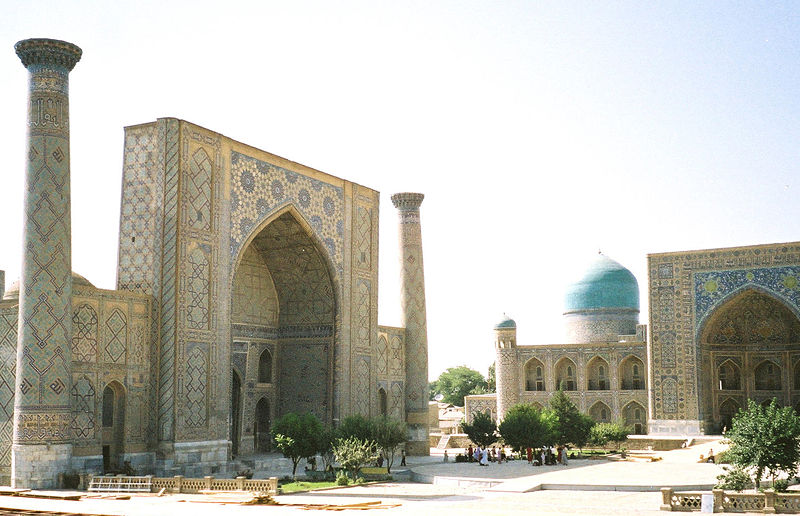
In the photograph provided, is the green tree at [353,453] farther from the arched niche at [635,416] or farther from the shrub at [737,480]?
the arched niche at [635,416]

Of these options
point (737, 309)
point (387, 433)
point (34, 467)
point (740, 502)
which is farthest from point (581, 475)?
point (737, 309)

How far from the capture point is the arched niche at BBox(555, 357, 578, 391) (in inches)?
1224

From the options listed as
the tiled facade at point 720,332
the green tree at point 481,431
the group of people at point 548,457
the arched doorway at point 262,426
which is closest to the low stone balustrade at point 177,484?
the arched doorway at point 262,426

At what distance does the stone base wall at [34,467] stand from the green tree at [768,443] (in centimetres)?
955

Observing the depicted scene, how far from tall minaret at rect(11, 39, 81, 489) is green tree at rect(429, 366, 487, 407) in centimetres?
3966

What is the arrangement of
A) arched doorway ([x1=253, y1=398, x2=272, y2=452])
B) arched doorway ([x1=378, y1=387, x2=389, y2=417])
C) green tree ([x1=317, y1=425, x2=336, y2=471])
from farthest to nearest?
arched doorway ([x1=378, y1=387, x2=389, y2=417]) → arched doorway ([x1=253, y1=398, x2=272, y2=452]) → green tree ([x1=317, y1=425, x2=336, y2=471])

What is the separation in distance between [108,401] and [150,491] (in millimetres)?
2184

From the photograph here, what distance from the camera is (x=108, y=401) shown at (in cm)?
1488

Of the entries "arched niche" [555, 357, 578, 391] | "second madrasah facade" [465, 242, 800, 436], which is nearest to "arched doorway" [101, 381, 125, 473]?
"second madrasah facade" [465, 242, 800, 436]

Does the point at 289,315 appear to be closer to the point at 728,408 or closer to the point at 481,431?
the point at 481,431

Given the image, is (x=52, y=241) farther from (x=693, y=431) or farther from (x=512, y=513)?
(x=693, y=431)

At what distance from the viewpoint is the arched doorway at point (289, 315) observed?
19.7m

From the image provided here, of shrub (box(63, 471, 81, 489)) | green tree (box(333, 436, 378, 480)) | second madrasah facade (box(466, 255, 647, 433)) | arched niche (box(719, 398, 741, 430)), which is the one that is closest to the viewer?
shrub (box(63, 471, 81, 489))

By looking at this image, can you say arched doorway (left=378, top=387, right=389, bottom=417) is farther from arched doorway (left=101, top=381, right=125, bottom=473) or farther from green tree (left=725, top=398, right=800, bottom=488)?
green tree (left=725, top=398, right=800, bottom=488)
